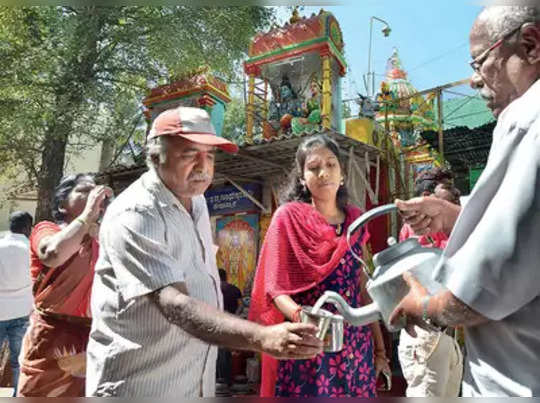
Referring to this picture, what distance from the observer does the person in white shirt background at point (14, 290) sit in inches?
164

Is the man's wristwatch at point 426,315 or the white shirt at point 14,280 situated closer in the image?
the man's wristwatch at point 426,315

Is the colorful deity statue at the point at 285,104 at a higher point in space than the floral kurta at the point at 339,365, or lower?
higher

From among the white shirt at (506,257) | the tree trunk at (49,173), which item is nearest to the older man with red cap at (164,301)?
the white shirt at (506,257)

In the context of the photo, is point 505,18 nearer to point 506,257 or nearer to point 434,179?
point 506,257

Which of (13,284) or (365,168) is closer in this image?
(13,284)

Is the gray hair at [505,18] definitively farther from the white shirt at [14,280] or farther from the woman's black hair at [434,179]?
the white shirt at [14,280]

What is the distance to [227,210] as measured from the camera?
296 inches

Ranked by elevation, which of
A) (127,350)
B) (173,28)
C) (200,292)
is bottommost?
(127,350)

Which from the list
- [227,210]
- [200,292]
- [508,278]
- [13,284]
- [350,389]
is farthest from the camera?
[227,210]

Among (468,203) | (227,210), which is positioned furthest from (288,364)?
(227,210)

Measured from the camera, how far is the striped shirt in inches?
52.2

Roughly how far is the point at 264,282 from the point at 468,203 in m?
1.32

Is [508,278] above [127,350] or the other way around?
above

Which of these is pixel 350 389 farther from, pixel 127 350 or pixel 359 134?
pixel 359 134
